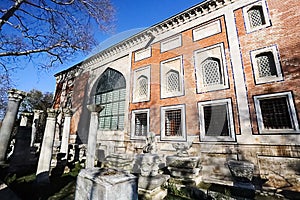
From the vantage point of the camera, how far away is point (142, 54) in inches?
453

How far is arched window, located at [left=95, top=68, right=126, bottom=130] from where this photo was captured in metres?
11.7

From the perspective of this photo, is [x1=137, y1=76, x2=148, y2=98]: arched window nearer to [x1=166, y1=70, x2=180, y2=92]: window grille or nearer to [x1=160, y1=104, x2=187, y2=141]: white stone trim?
[x1=166, y1=70, x2=180, y2=92]: window grille

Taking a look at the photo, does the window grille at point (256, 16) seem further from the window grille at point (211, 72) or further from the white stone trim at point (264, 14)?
the window grille at point (211, 72)

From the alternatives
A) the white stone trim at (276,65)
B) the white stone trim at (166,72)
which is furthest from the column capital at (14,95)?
the white stone trim at (276,65)

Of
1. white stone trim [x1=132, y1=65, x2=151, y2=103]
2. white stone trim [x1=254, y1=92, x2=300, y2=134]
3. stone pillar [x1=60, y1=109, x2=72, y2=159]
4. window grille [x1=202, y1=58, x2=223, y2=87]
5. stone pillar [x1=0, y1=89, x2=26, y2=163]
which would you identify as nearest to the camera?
stone pillar [x1=0, y1=89, x2=26, y2=163]

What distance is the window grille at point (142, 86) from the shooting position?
1089cm

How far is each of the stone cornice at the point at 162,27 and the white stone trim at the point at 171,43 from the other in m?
0.81

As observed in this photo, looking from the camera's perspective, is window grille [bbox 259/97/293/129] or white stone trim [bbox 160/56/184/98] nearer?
window grille [bbox 259/97/293/129]

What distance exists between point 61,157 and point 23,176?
1.82 metres

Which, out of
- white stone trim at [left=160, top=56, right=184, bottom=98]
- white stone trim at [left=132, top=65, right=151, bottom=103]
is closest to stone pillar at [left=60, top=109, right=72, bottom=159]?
white stone trim at [left=132, top=65, right=151, bottom=103]

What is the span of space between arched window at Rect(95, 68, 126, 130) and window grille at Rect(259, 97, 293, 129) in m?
8.48

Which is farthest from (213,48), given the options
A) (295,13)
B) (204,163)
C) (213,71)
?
(204,163)

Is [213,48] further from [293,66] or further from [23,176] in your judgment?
[23,176]

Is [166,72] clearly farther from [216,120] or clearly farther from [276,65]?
[276,65]
